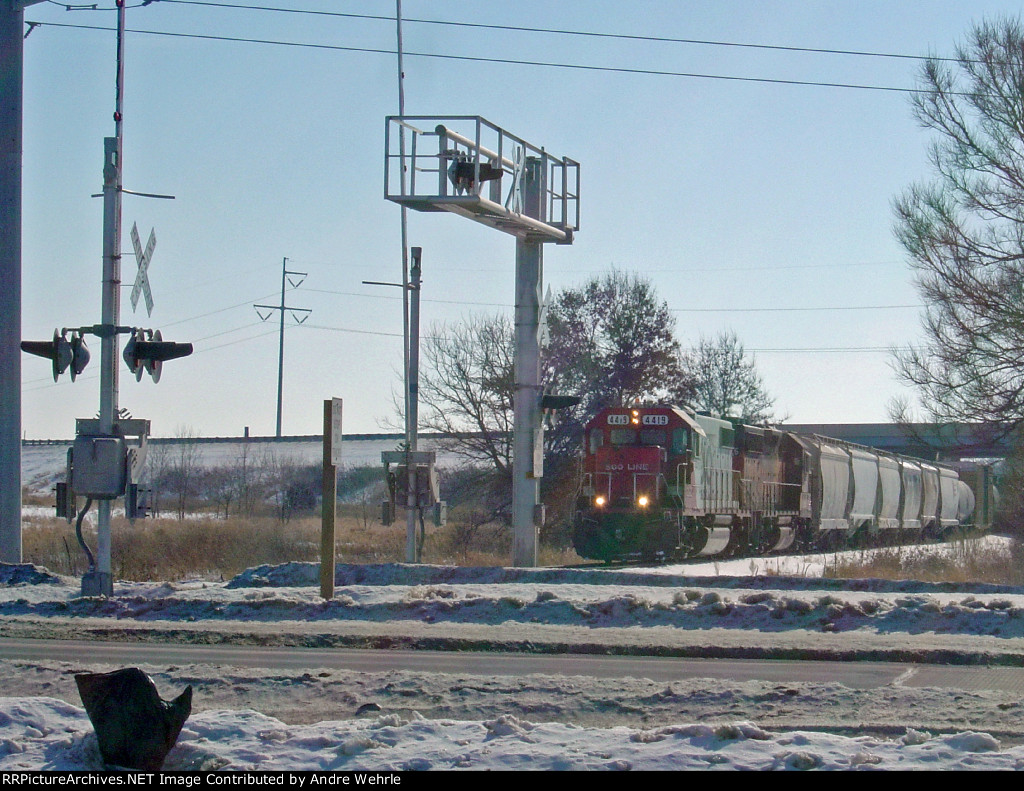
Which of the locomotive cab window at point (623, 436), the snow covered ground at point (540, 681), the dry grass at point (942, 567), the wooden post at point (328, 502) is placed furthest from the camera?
the locomotive cab window at point (623, 436)

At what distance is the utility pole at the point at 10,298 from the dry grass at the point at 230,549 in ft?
13.3

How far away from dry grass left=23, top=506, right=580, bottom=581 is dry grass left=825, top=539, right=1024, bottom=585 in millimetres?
7200

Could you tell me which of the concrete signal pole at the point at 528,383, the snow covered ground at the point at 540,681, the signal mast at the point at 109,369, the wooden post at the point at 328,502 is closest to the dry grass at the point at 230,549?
the concrete signal pole at the point at 528,383

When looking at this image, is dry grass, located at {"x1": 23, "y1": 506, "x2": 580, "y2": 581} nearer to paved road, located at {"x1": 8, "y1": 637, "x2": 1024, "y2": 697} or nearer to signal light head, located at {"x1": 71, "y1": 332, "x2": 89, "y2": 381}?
signal light head, located at {"x1": 71, "y1": 332, "x2": 89, "y2": 381}

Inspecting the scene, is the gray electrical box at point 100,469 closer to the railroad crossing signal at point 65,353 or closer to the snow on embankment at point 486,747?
the railroad crossing signal at point 65,353

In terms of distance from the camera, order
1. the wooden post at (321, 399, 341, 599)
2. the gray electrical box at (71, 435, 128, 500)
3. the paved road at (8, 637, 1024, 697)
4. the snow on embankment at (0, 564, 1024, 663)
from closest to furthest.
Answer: the paved road at (8, 637, 1024, 697), the snow on embankment at (0, 564, 1024, 663), the wooden post at (321, 399, 341, 599), the gray electrical box at (71, 435, 128, 500)

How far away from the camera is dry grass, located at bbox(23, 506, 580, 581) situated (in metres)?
→ 23.1

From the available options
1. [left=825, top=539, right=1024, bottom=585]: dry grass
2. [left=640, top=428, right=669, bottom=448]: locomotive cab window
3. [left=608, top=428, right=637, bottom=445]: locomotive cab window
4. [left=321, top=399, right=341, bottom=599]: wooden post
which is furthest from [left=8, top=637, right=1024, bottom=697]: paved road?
[left=608, top=428, right=637, bottom=445]: locomotive cab window

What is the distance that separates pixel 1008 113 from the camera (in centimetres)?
2266

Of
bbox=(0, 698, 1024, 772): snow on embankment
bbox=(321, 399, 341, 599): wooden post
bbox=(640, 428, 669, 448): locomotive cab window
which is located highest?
bbox=(640, 428, 669, 448): locomotive cab window

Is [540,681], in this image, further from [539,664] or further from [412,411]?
[412,411]

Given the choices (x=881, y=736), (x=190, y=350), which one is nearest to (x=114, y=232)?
(x=190, y=350)

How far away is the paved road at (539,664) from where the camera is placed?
29.1 feet

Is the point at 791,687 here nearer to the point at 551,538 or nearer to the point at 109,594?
the point at 109,594
